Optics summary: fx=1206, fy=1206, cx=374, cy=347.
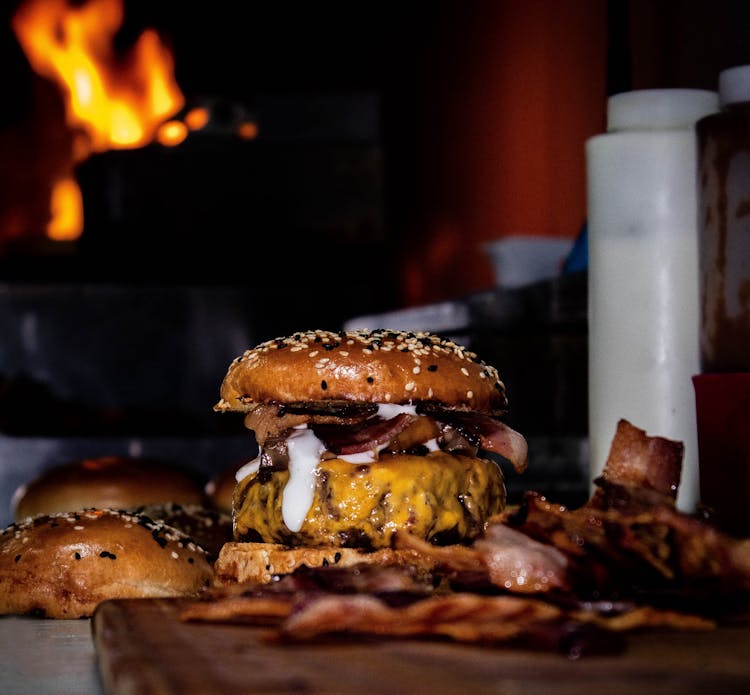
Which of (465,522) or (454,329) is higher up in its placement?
(454,329)

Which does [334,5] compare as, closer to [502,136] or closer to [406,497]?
[502,136]

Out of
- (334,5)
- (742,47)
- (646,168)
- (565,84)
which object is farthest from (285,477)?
(334,5)

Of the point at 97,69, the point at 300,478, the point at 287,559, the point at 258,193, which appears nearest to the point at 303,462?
the point at 300,478

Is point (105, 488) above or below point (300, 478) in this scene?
below

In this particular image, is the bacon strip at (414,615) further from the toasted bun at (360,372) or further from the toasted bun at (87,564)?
the toasted bun at (87,564)

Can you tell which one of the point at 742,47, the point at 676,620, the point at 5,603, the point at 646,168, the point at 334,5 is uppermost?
the point at 334,5

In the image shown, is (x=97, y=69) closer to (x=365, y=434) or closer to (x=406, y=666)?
(x=365, y=434)

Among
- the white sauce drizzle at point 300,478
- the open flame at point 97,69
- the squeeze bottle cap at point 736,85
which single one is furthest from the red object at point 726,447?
the open flame at point 97,69
